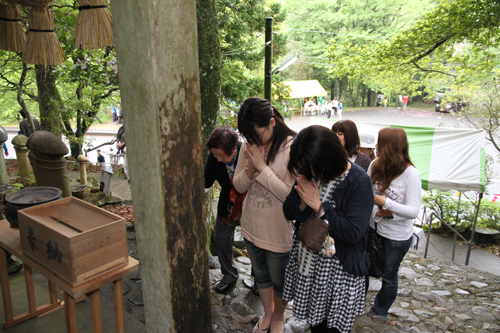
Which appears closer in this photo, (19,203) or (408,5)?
(19,203)

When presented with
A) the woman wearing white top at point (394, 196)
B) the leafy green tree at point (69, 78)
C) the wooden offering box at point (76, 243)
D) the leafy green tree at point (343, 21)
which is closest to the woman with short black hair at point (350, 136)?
the woman wearing white top at point (394, 196)

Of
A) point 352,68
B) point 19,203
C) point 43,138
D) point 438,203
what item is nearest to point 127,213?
point 43,138

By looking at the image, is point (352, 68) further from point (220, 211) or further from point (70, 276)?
point (70, 276)

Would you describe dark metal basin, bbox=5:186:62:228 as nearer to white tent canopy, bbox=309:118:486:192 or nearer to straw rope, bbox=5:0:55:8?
straw rope, bbox=5:0:55:8

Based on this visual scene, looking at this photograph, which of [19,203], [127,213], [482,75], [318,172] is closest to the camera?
[318,172]

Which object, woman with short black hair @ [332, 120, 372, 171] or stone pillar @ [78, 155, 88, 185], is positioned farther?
stone pillar @ [78, 155, 88, 185]

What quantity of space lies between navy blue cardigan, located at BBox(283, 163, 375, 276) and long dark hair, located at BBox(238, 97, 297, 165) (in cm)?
57

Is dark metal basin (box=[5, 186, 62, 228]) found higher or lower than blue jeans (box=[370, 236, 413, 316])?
higher

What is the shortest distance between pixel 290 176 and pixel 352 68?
7.60 meters

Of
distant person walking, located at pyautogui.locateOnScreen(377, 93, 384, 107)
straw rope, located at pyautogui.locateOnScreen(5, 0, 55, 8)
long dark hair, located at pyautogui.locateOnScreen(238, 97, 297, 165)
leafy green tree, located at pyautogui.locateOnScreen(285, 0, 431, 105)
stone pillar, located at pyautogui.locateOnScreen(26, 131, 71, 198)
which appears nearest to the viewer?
long dark hair, located at pyautogui.locateOnScreen(238, 97, 297, 165)

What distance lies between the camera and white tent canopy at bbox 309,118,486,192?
5824 mm

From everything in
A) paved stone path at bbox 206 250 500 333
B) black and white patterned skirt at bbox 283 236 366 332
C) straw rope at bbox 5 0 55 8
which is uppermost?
straw rope at bbox 5 0 55 8

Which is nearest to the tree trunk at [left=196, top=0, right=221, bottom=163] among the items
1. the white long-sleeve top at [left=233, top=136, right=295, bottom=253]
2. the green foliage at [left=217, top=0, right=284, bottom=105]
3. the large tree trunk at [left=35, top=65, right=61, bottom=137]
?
the white long-sleeve top at [left=233, top=136, right=295, bottom=253]

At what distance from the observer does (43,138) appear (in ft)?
14.6
